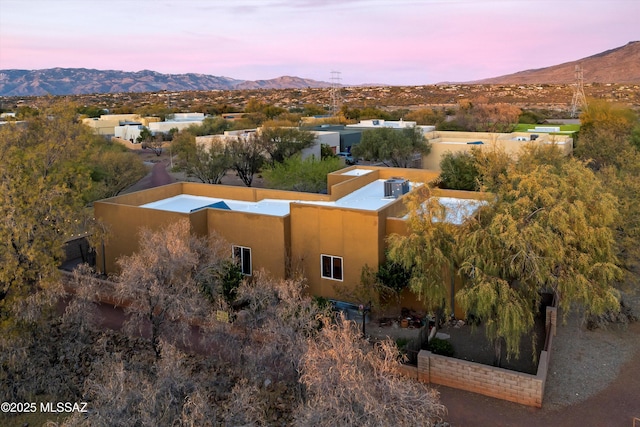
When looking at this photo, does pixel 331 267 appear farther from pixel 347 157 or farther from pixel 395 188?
pixel 347 157

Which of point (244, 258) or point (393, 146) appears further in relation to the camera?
point (393, 146)

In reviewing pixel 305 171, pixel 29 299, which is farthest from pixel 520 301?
pixel 305 171

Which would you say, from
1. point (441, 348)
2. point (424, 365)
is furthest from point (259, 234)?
point (424, 365)

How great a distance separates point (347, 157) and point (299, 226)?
1165 inches

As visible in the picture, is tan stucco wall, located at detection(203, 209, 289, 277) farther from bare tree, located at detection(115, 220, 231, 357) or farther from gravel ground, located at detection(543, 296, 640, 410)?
gravel ground, located at detection(543, 296, 640, 410)

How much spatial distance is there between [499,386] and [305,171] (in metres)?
19.8

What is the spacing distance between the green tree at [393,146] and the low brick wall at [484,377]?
27.7 meters

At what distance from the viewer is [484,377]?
523 inches

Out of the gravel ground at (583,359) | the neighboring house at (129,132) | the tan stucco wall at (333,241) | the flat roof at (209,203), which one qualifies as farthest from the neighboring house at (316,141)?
the gravel ground at (583,359)

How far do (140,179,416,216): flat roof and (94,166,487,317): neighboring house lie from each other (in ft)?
0.14

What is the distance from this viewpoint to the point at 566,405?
12.8 m

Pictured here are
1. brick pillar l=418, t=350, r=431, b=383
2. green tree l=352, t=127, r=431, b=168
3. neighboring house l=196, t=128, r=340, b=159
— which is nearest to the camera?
brick pillar l=418, t=350, r=431, b=383

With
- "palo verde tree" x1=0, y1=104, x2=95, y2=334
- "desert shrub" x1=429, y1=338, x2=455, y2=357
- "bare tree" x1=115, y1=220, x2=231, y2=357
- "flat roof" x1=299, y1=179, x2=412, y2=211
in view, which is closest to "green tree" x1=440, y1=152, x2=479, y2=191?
"flat roof" x1=299, y1=179, x2=412, y2=211

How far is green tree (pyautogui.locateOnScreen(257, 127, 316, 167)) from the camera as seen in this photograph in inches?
1588
